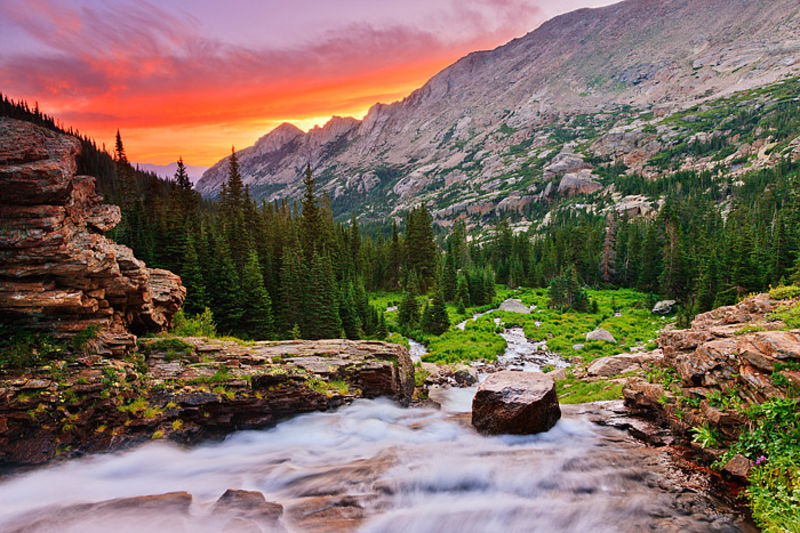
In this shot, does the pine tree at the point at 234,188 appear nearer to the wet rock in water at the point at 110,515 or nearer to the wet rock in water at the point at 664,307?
the wet rock in water at the point at 110,515

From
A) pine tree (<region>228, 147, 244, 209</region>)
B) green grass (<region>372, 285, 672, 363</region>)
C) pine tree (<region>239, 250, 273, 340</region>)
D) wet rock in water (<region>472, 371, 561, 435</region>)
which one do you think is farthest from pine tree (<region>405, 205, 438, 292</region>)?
wet rock in water (<region>472, 371, 561, 435</region>)

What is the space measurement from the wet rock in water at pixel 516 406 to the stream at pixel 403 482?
0.48 meters

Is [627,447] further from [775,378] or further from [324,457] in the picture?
[324,457]

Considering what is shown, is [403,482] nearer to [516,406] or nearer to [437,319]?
[516,406]

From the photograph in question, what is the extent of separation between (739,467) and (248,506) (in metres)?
12.9

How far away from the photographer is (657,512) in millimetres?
8648

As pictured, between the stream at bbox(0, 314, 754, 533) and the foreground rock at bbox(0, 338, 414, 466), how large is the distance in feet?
1.99

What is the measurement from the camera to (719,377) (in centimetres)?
1044

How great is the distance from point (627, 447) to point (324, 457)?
34.6 ft

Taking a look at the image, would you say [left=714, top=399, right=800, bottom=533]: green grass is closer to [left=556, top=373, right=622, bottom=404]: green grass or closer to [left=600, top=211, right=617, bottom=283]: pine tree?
[left=556, top=373, right=622, bottom=404]: green grass

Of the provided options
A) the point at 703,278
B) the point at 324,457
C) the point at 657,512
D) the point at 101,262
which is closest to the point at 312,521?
the point at 324,457

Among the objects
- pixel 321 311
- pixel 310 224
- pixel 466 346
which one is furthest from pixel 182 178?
pixel 466 346

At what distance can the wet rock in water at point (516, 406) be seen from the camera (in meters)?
13.2

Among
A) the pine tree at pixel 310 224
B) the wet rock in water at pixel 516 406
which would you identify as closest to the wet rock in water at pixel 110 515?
the wet rock in water at pixel 516 406
